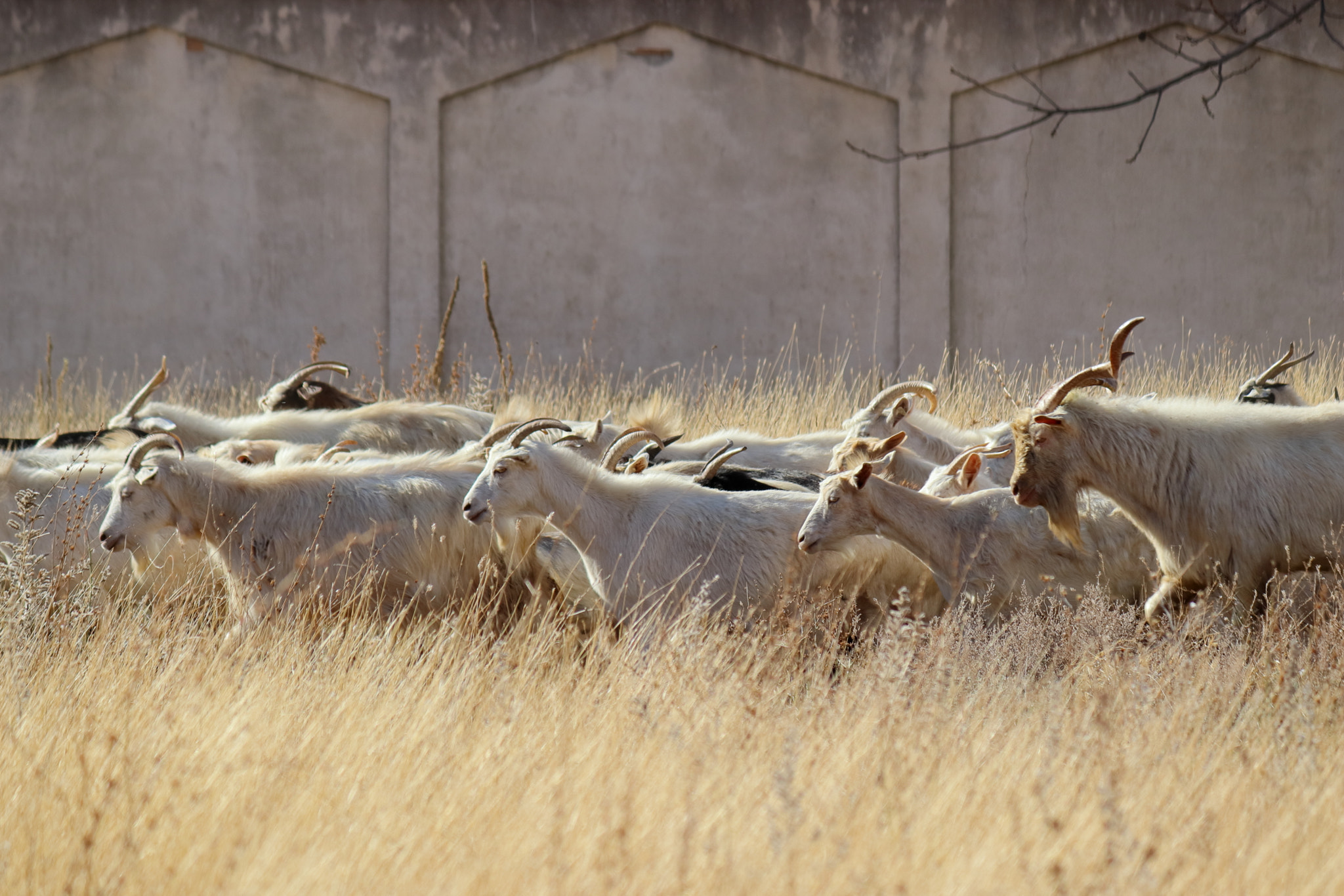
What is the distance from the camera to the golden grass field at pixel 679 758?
3.04m

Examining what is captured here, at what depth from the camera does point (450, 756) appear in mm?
3791

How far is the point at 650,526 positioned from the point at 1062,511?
1.68 m

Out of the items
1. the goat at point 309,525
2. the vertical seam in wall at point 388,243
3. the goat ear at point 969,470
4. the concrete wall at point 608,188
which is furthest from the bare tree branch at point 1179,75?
the vertical seam in wall at point 388,243

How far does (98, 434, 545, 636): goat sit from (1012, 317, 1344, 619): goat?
235cm

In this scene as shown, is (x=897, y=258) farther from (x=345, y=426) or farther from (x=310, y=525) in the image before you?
(x=310, y=525)

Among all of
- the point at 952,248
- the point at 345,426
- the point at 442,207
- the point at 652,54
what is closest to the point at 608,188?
the point at 652,54

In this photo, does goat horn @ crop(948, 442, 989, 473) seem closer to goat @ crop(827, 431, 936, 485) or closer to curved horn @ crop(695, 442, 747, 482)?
goat @ crop(827, 431, 936, 485)

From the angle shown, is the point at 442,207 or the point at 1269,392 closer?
the point at 1269,392

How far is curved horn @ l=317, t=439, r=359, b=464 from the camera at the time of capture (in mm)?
7236

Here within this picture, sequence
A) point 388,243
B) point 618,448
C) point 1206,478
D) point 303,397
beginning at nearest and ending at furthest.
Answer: point 1206,478
point 618,448
point 303,397
point 388,243

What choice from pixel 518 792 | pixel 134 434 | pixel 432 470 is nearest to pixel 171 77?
pixel 134 434

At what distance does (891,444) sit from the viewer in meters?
6.05

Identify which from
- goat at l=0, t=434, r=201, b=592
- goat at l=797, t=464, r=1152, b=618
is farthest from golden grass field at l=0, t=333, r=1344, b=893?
goat at l=0, t=434, r=201, b=592

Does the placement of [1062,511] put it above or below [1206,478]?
below
